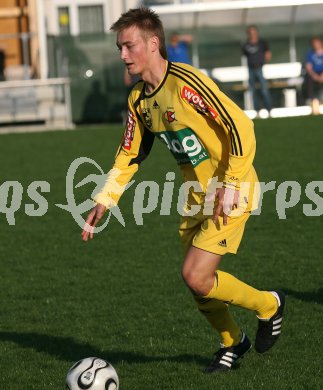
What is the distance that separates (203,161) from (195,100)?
1.15 ft

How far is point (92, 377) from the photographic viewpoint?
16.9ft

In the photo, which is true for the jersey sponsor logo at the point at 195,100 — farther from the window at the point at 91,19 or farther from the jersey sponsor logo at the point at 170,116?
the window at the point at 91,19

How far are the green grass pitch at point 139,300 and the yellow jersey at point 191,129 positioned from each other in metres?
1.00

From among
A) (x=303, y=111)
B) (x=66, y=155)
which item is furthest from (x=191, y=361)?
(x=303, y=111)

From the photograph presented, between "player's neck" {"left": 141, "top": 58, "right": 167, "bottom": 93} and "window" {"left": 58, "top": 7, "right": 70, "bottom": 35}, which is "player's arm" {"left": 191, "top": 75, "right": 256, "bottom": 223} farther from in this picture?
"window" {"left": 58, "top": 7, "right": 70, "bottom": 35}

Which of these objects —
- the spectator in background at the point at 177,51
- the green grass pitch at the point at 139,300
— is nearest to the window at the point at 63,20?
the spectator in background at the point at 177,51

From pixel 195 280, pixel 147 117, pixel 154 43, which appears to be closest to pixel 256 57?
pixel 147 117

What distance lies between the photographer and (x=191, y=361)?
5.90 meters

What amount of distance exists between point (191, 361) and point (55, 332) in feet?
3.95

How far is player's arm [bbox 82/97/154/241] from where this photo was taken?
5.77 metres

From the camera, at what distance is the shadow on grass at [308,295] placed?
7.24 meters

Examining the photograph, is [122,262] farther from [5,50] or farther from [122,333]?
[5,50]

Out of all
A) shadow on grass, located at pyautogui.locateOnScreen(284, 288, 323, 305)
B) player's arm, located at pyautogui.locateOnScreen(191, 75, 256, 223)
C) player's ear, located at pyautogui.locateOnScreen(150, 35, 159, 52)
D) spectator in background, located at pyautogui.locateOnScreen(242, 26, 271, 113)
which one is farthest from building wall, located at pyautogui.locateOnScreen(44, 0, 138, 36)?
player's arm, located at pyautogui.locateOnScreen(191, 75, 256, 223)

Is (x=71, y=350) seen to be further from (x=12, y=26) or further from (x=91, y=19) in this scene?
(x=91, y=19)
